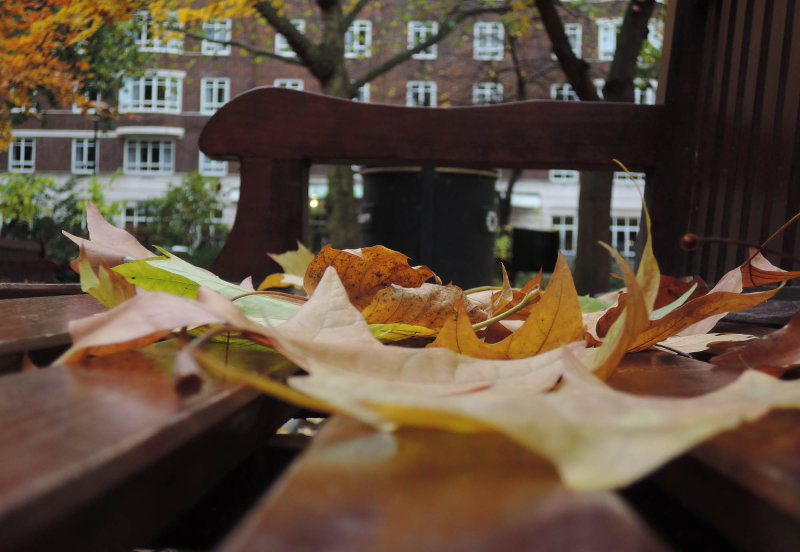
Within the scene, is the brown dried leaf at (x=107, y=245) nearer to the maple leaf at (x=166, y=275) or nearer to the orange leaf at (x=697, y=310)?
the maple leaf at (x=166, y=275)

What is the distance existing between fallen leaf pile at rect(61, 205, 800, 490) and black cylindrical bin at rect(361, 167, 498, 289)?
12.7ft

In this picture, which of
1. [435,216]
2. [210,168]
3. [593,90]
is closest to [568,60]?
[593,90]

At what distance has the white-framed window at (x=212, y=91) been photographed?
20328 mm

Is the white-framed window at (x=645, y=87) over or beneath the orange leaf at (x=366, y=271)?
over

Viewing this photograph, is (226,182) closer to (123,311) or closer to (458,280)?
(458,280)

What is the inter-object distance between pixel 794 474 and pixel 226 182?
20.8m

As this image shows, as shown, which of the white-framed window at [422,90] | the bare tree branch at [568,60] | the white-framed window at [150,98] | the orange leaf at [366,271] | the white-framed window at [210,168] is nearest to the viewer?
the orange leaf at [366,271]

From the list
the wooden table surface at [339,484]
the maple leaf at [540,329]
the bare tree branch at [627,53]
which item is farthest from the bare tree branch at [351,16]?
the wooden table surface at [339,484]

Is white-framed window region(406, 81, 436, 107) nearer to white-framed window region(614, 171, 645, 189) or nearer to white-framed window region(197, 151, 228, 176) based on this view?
white-framed window region(614, 171, 645, 189)

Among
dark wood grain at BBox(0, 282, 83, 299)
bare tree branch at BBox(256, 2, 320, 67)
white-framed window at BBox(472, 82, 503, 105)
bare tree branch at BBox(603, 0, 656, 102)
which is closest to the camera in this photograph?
dark wood grain at BBox(0, 282, 83, 299)

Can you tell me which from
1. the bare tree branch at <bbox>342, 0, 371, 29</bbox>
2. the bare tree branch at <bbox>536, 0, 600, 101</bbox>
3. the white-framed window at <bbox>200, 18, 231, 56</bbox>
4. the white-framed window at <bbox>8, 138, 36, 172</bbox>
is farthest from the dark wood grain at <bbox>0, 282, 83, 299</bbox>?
the white-framed window at <bbox>8, 138, 36, 172</bbox>

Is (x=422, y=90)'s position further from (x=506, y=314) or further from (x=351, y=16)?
(x=506, y=314)

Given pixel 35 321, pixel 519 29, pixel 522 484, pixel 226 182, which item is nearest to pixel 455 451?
pixel 522 484

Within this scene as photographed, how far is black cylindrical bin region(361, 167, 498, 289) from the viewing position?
4508 millimetres
